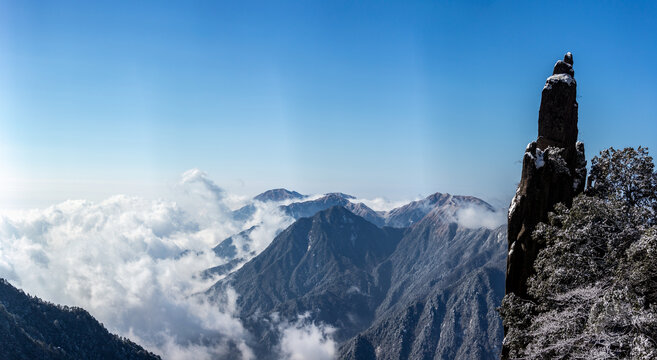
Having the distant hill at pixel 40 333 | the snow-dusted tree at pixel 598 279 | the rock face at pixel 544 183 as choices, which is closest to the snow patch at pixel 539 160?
the rock face at pixel 544 183

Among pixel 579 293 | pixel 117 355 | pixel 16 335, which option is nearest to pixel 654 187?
pixel 579 293

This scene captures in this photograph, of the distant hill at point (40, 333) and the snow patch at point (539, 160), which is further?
the distant hill at point (40, 333)

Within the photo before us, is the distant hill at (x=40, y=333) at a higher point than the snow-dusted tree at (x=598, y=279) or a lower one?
higher

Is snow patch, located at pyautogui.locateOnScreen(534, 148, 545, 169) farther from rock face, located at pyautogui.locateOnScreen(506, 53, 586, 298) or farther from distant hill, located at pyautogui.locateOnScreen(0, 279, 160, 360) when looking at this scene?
distant hill, located at pyautogui.locateOnScreen(0, 279, 160, 360)

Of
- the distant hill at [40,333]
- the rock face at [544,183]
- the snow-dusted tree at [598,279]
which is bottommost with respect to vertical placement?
the snow-dusted tree at [598,279]

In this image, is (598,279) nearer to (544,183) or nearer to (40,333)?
(544,183)

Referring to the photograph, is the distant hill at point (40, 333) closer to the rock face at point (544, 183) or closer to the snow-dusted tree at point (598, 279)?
the rock face at point (544, 183)
